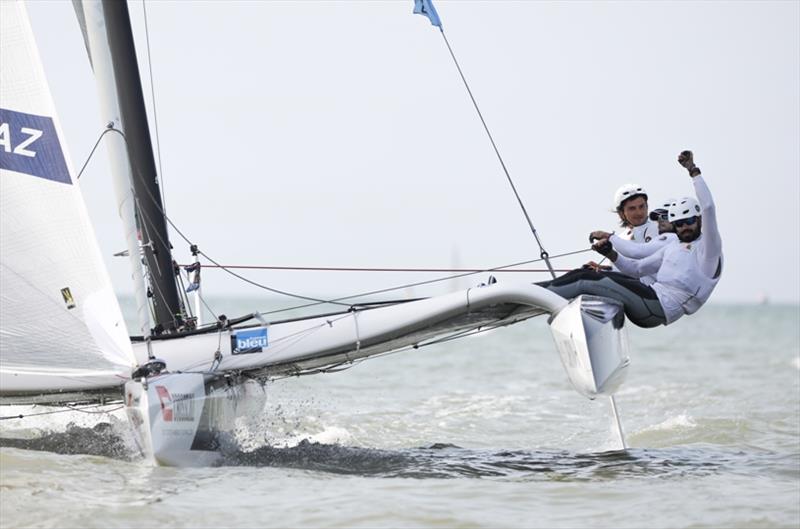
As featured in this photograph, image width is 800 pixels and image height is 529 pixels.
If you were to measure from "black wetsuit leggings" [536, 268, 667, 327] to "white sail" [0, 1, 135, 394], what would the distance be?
2.84 metres

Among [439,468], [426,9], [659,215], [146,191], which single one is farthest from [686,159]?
[146,191]

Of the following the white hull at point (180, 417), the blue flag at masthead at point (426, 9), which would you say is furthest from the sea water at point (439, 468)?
the blue flag at masthead at point (426, 9)

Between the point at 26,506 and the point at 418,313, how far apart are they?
276cm

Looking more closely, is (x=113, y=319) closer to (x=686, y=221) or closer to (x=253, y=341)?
(x=253, y=341)

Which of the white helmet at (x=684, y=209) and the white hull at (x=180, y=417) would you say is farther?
the white helmet at (x=684, y=209)

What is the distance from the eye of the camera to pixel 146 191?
30.5 ft

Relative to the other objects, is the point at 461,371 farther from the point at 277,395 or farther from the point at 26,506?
the point at 26,506

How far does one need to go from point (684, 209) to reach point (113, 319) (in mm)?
3774

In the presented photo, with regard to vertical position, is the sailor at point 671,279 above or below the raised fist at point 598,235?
below

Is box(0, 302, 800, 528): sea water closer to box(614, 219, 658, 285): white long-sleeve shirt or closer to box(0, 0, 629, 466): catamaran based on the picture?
box(0, 0, 629, 466): catamaran

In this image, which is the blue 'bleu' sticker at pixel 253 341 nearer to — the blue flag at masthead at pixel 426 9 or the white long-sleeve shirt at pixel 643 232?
the white long-sleeve shirt at pixel 643 232

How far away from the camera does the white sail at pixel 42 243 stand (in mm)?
7414

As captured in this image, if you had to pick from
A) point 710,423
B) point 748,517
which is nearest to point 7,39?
point 748,517

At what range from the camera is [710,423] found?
11.8 m
